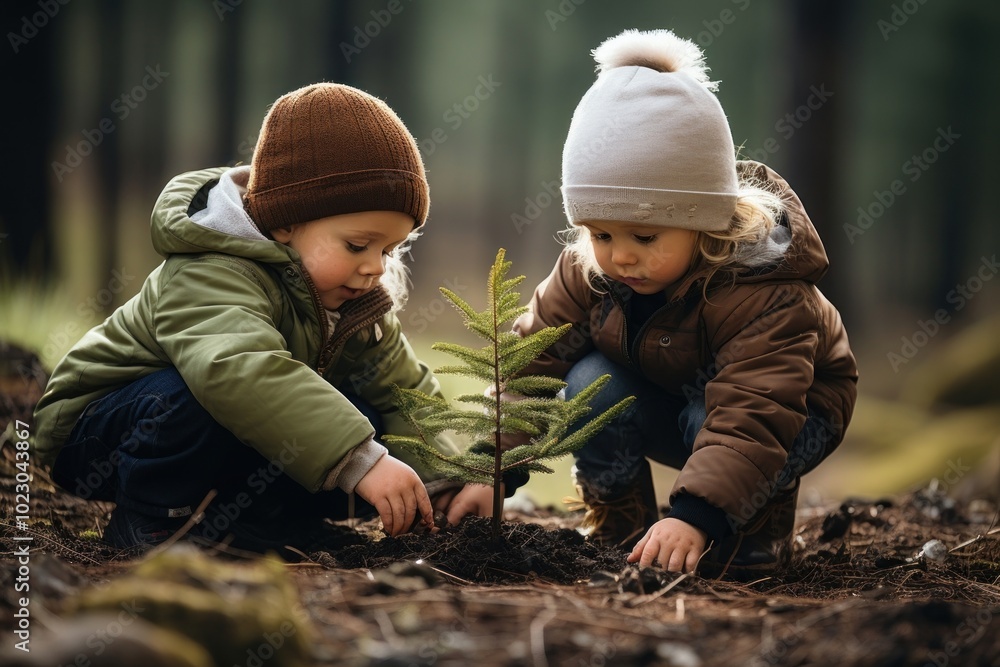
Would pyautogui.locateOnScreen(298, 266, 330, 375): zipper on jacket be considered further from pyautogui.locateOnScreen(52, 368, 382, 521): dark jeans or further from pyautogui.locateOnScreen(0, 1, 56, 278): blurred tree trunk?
pyautogui.locateOnScreen(0, 1, 56, 278): blurred tree trunk

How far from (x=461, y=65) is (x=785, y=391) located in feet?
54.0

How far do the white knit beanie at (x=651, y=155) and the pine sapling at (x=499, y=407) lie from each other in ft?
1.79

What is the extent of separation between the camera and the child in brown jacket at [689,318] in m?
2.85

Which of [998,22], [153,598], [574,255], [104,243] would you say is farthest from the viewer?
[998,22]

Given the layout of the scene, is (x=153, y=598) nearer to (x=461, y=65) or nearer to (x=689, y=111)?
(x=689, y=111)

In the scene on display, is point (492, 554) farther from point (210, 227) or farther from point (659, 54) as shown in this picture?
point (659, 54)

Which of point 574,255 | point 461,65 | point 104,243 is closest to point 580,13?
point 461,65

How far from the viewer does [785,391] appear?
290 centimetres

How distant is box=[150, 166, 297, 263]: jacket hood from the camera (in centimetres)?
298

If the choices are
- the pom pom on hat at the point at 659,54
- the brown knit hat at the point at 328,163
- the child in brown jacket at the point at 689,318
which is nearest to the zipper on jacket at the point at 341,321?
the brown knit hat at the point at 328,163

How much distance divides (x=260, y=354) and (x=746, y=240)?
1685 mm

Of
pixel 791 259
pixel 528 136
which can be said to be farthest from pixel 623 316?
pixel 528 136

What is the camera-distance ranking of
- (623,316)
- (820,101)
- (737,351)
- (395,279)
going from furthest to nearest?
1. (820,101)
2. (395,279)
3. (623,316)
4. (737,351)

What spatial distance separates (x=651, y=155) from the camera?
9.65ft
